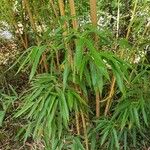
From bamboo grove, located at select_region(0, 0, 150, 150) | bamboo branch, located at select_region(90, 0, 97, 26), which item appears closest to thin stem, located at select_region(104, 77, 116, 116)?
bamboo grove, located at select_region(0, 0, 150, 150)

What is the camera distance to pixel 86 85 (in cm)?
279

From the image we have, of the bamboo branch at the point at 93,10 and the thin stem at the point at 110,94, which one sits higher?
the bamboo branch at the point at 93,10

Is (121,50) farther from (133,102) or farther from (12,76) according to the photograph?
(12,76)

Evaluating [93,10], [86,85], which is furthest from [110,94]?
[93,10]

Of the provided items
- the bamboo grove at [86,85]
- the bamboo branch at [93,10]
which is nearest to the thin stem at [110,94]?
the bamboo grove at [86,85]

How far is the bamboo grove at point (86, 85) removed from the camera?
2490 millimetres

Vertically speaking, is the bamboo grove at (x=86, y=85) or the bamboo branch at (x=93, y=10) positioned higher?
the bamboo branch at (x=93, y=10)

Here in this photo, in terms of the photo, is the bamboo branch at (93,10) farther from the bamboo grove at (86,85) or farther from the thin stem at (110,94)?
the thin stem at (110,94)

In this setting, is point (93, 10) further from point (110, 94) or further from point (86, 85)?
point (110, 94)

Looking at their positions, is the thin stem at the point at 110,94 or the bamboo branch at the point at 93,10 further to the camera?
the thin stem at the point at 110,94

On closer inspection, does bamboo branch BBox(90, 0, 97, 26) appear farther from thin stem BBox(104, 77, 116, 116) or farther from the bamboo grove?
thin stem BBox(104, 77, 116, 116)

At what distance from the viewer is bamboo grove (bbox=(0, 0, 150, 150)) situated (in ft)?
8.17

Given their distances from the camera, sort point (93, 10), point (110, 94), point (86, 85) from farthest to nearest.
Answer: point (110, 94)
point (86, 85)
point (93, 10)

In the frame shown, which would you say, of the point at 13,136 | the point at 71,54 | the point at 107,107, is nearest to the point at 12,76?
the point at 13,136
